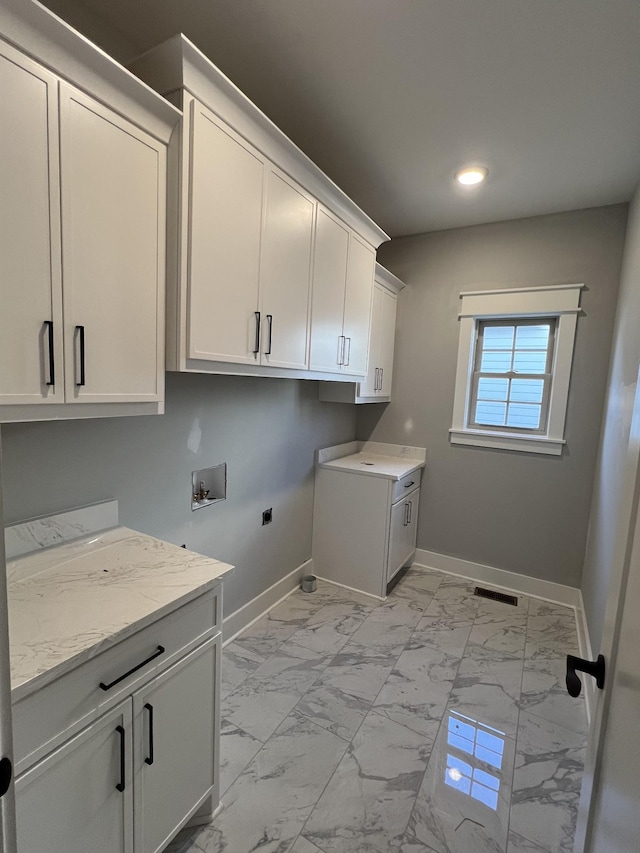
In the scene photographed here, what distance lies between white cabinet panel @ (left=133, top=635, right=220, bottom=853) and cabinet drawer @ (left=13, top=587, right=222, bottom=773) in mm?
60

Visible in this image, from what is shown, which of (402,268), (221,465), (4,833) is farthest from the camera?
(402,268)

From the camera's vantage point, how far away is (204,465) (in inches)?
80.8

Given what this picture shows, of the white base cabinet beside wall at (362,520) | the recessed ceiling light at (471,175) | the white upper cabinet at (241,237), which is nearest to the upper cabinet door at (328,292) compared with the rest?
the white upper cabinet at (241,237)

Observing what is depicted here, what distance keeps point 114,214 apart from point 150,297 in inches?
9.8

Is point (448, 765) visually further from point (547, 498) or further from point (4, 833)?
point (547, 498)

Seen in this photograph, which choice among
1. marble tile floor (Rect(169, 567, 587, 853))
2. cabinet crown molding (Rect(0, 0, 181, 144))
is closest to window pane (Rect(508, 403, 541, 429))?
marble tile floor (Rect(169, 567, 587, 853))

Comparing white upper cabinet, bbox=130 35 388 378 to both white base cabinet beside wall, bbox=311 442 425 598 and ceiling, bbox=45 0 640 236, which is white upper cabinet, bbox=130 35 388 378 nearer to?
ceiling, bbox=45 0 640 236

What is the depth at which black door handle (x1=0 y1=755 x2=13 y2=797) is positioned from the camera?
1.68 ft

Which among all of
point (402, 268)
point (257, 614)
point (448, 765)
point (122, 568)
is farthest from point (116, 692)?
point (402, 268)

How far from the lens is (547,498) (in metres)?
2.99

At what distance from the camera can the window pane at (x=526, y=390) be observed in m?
3.06

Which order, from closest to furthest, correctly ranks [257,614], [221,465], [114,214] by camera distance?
[114,214], [221,465], [257,614]

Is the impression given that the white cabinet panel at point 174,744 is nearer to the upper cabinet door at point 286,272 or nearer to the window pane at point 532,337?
the upper cabinet door at point 286,272

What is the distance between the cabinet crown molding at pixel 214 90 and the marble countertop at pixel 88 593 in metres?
1.56
